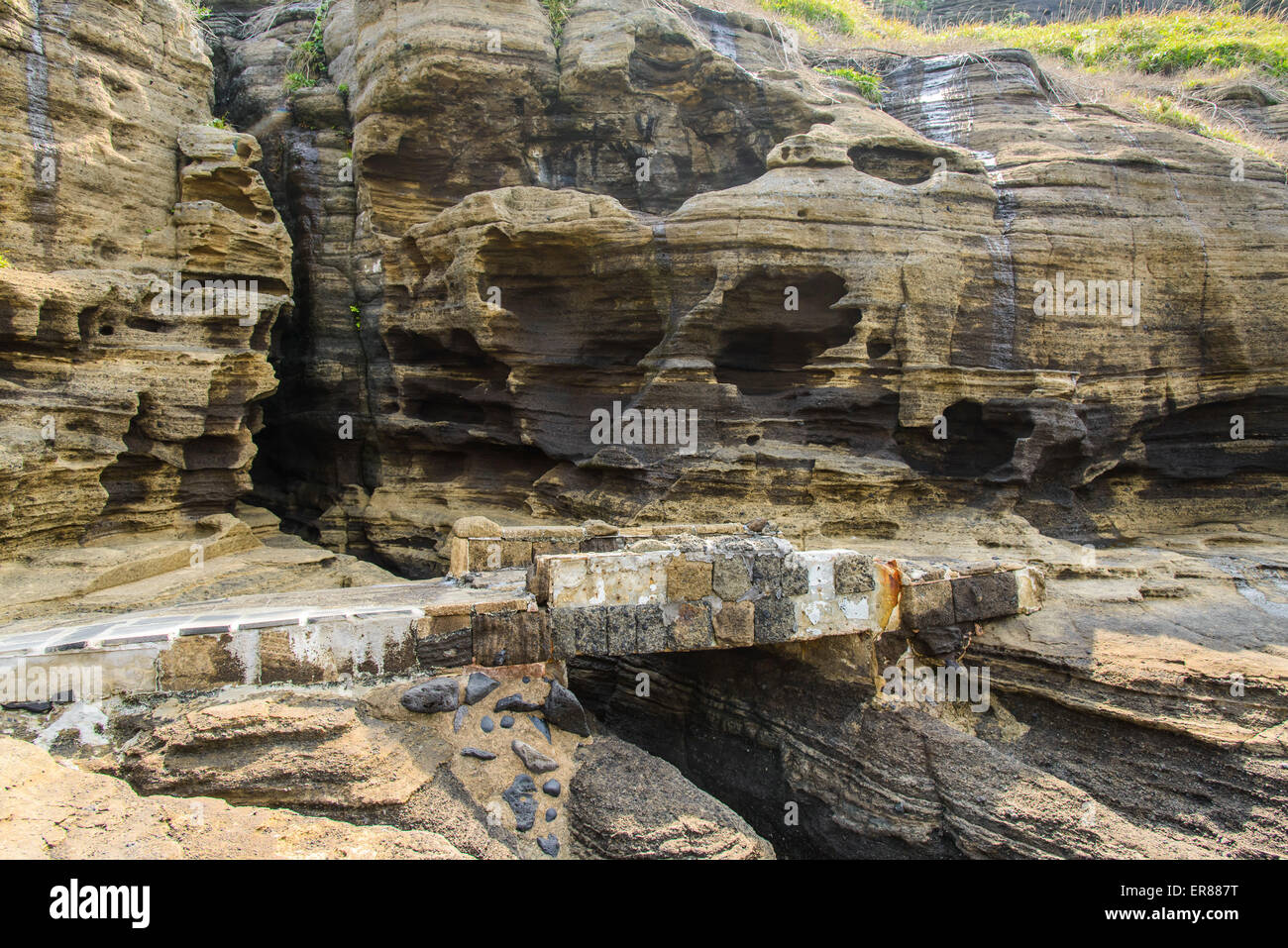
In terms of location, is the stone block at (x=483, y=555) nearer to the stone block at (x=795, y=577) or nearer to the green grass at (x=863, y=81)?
the stone block at (x=795, y=577)

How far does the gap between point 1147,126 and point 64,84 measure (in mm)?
16535

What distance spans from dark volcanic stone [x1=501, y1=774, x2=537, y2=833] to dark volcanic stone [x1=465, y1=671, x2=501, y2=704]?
0.72 m

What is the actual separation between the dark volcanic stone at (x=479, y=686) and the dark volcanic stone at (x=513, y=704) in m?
0.13

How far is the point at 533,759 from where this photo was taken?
598 cm

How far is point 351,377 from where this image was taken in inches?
573

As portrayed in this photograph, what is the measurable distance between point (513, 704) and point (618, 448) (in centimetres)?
616

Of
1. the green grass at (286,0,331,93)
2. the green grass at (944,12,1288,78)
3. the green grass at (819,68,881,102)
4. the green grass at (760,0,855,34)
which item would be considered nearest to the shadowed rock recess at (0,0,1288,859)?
the green grass at (286,0,331,93)

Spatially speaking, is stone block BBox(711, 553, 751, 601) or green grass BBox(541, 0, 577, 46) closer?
stone block BBox(711, 553, 751, 601)

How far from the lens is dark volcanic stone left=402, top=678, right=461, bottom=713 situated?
5883mm

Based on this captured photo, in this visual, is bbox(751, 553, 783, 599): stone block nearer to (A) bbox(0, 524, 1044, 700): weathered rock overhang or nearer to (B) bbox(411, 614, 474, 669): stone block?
(A) bbox(0, 524, 1044, 700): weathered rock overhang

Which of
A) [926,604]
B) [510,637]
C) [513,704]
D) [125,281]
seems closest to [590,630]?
[510,637]

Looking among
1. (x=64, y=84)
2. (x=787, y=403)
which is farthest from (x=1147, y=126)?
(x=64, y=84)

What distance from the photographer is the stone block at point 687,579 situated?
6.74m

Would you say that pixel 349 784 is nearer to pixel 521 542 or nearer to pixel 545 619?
pixel 545 619
